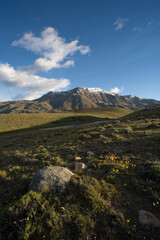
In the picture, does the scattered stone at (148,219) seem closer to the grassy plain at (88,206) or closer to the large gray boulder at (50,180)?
the grassy plain at (88,206)

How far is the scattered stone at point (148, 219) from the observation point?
139 inches

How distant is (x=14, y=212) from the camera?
370 centimetres

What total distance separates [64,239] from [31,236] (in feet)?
3.36

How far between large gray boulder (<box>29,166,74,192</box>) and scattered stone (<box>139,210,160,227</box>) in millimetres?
3082

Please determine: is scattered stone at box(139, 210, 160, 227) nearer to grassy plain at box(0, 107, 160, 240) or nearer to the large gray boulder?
grassy plain at box(0, 107, 160, 240)

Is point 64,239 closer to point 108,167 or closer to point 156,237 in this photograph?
point 156,237

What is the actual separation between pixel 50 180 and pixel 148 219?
156 inches

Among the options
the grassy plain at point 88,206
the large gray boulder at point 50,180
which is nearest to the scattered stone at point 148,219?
the grassy plain at point 88,206

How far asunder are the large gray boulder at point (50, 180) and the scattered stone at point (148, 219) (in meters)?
3.08

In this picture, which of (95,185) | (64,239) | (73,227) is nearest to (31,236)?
(64,239)

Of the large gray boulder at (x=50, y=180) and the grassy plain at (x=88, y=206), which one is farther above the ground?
the large gray boulder at (x=50, y=180)

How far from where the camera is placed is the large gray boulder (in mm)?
4723

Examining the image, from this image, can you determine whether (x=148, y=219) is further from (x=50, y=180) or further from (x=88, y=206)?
(x=50, y=180)

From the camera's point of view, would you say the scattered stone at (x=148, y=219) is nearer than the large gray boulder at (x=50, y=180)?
Yes
